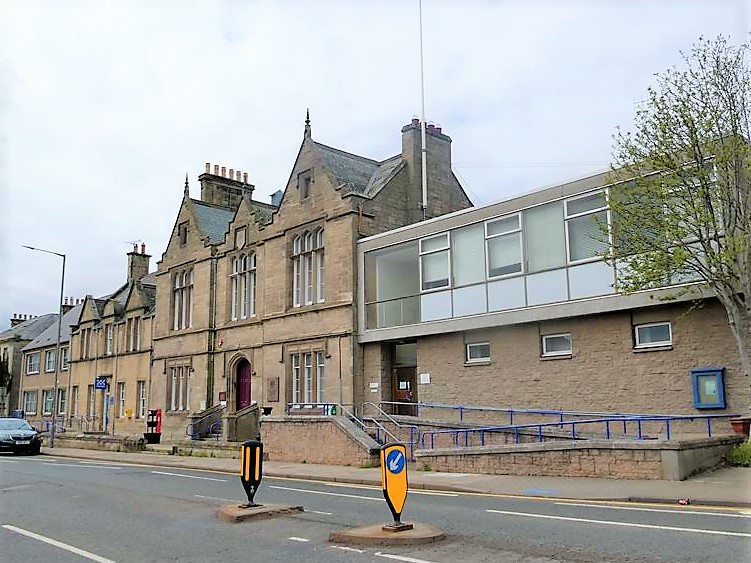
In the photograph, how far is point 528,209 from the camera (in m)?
20.3

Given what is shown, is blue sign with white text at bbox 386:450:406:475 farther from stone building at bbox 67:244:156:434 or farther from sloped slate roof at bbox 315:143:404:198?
stone building at bbox 67:244:156:434

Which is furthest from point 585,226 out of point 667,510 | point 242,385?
point 242,385

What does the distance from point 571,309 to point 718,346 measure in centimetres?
369

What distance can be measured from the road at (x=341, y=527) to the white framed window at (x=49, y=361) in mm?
41508

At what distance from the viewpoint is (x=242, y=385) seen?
31219 mm

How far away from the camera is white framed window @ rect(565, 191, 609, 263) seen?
59.9ft

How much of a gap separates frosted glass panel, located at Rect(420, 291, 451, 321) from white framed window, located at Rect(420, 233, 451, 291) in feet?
0.89

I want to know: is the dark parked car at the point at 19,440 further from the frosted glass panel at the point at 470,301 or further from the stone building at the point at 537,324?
the frosted glass panel at the point at 470,301

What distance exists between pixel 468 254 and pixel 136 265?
2993 cm

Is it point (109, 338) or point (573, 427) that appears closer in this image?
point (573, 427)

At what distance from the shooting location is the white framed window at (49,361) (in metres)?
53.4

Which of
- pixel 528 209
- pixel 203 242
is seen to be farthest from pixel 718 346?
pixel 203 242

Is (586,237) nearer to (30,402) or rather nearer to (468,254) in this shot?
(468,254)

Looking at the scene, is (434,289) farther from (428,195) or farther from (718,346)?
(718,346)
